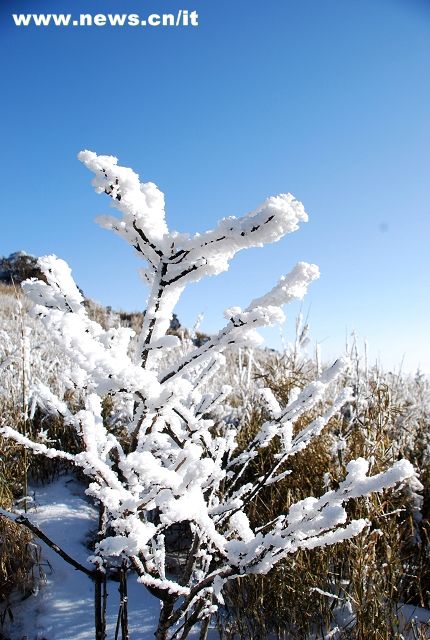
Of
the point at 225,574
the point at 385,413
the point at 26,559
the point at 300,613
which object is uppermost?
the point at 385,413

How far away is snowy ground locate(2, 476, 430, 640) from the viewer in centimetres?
216

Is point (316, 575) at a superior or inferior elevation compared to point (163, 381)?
inferior

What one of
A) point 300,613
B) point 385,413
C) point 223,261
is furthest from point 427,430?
point 223,261

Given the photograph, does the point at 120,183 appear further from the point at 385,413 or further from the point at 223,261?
the point at 385,413

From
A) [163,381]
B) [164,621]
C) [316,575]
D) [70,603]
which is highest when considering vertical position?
[163,381]

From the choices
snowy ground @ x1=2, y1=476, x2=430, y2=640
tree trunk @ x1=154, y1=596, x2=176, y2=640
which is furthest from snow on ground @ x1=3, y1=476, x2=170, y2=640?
tree trunk @ x1=154, y1=596, x2=176, y2=640

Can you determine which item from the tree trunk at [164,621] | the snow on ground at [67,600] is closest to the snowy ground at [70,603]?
the snow on ground at [67,600]

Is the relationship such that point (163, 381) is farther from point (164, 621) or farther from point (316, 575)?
point (316, 575)

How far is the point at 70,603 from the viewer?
235cm

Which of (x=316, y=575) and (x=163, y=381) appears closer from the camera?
(x=163, y=381)

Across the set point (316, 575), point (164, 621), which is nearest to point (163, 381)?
point (164, 621)

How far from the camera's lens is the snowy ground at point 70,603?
2.16 m

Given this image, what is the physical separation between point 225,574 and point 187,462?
1.21 ft

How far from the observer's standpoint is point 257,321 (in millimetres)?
1047
